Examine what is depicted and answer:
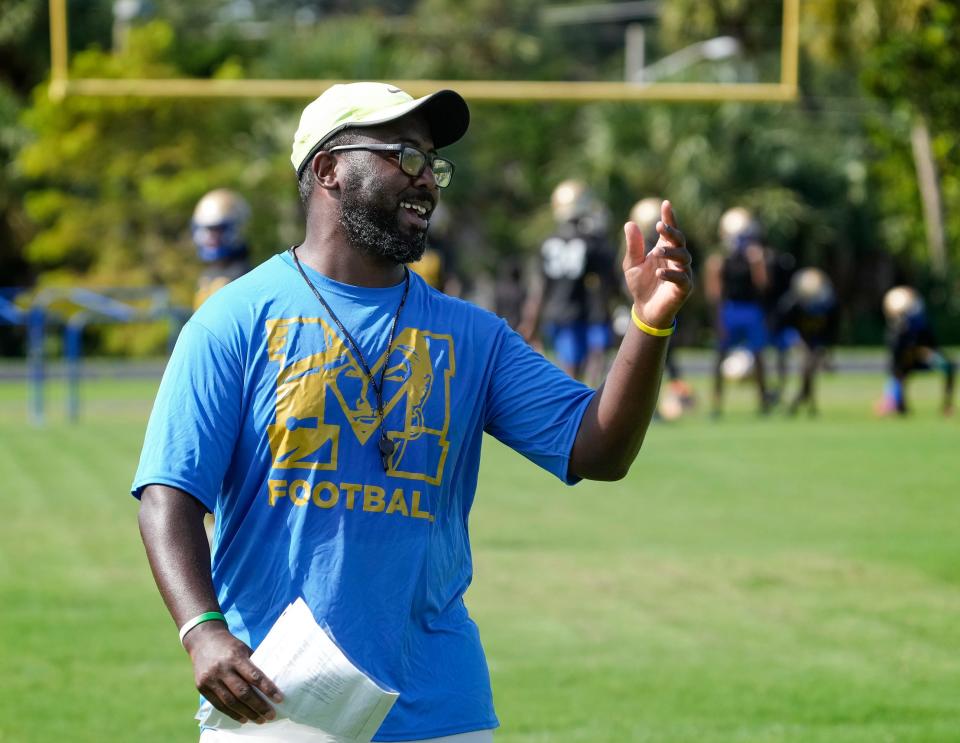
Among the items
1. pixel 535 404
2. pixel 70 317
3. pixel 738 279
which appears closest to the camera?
pixel 535 404

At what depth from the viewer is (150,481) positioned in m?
3.58

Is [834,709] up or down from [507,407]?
down

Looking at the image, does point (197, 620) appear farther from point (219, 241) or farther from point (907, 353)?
point (907, 353)

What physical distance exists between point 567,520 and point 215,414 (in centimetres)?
873

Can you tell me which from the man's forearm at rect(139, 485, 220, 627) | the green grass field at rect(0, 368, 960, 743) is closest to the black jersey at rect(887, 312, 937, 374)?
the green grass field at rect(0, 368, 960, 743)

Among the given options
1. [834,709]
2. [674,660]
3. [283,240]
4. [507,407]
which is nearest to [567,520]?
[674,660]

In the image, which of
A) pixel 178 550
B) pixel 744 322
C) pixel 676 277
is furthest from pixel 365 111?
pixel 744 322

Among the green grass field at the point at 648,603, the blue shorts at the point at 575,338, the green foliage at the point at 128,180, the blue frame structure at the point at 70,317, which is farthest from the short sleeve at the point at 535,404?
the green foliage at the point at 128,180

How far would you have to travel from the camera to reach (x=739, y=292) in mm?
20375

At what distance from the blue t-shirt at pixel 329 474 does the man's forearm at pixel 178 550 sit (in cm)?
4

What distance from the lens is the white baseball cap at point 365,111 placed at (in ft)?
12.4

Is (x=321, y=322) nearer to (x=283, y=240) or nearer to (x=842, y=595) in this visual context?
(x=842, y=595)

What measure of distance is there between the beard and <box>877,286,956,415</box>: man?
17388 mm

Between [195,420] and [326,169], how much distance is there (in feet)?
2.10
